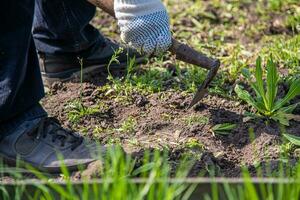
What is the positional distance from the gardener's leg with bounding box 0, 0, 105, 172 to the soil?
0.70 ft

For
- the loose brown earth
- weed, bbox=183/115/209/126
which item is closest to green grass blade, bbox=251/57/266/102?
the loose brown earth

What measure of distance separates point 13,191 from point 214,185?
66 centimetres

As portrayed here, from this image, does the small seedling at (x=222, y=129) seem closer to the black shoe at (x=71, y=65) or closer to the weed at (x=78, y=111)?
the weed at (x=78, y=111)

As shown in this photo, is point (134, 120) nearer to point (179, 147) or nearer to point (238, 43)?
point (179, 147)

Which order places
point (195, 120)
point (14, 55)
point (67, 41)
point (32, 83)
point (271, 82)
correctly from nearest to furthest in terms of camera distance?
point (14, 55) < point (32, 83) < point (271, 82) < point (195, 120) < point (67, 41)

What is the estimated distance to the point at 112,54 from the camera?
4137 mm

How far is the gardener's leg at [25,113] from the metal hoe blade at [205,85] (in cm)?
58

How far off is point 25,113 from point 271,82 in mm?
1012

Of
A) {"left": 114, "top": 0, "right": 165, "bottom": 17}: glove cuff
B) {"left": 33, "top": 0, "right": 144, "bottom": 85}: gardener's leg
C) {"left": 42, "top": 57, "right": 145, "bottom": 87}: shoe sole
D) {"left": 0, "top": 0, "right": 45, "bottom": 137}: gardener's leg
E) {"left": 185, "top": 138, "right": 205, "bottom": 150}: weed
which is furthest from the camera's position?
{"left": 42, "top": 57, "right": 145, "bottom": 87}: shoe sole

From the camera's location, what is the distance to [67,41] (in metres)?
4.00

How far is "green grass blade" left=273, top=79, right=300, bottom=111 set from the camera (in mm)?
3510

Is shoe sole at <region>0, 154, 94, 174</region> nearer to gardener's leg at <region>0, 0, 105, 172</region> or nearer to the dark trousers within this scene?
gardener's leg at <region>0, 0, 105, 172</region>

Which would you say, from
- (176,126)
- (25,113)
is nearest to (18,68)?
(25,113)

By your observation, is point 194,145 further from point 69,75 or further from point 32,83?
point 69,75
